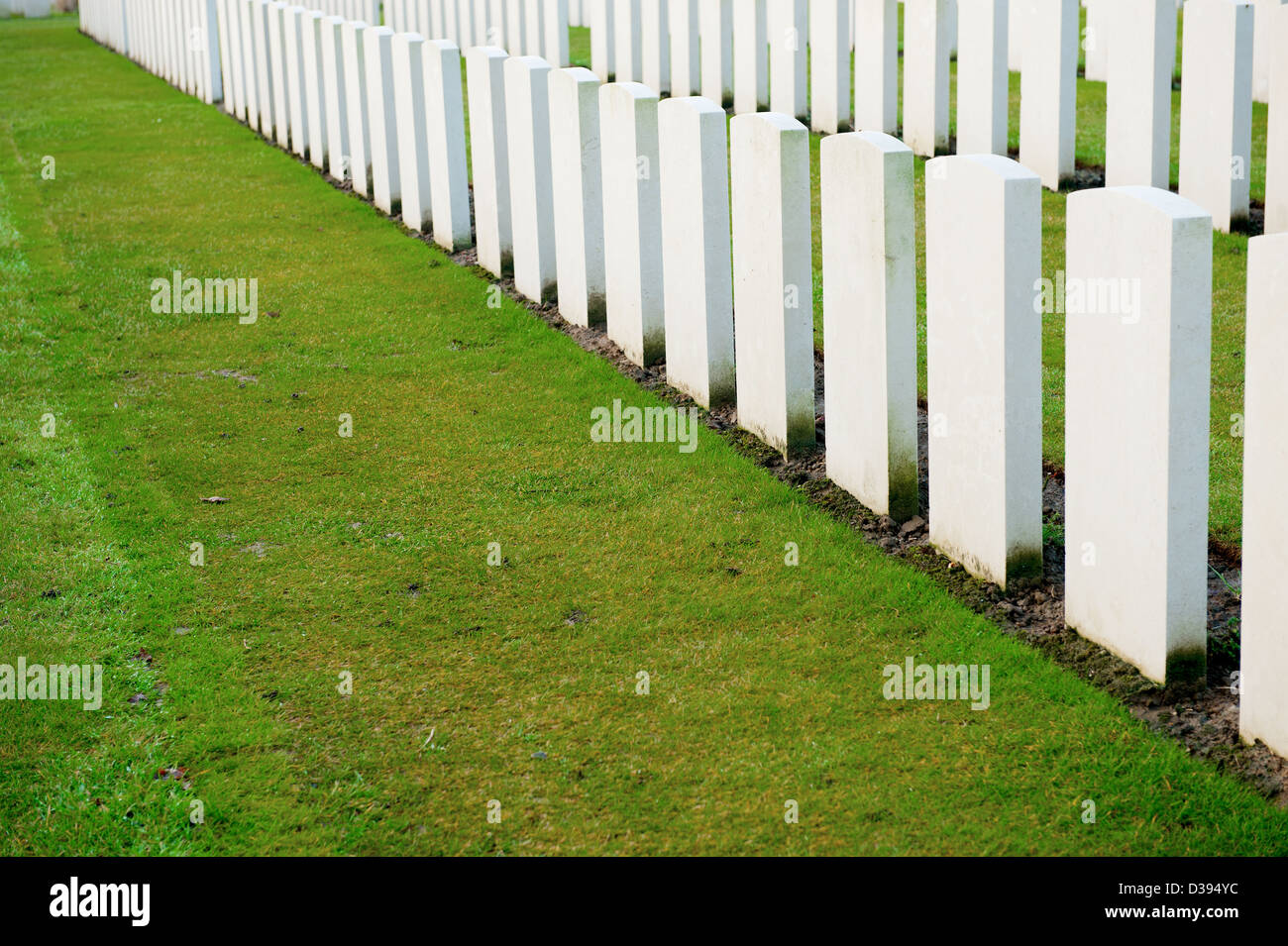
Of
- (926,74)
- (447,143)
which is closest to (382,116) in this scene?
(447,143)

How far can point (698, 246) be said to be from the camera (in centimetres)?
584

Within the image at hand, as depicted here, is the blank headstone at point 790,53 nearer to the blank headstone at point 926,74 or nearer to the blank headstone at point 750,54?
the blank headstone at point 750,54

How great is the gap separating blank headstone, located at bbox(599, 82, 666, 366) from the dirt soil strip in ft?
1.73

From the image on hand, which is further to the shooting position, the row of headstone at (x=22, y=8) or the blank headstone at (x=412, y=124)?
the row of headstone at (x=22, y=8)

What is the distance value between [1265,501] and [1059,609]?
94cm

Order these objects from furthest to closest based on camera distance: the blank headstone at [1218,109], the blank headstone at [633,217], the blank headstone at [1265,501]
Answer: the blank headstone at [1218,109] → the blank headstone at [633,217] → the blank headstone at [1265,501]

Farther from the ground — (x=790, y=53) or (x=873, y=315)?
(x=790, y=53)

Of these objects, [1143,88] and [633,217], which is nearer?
[633,217]

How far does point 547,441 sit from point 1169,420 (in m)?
2.77

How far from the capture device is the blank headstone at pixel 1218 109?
7.32m

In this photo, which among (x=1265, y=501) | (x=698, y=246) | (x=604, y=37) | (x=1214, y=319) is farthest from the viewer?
(x=604, y=37)

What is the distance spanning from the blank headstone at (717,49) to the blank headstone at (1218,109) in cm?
458

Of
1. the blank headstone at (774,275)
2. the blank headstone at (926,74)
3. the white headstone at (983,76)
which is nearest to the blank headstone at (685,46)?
the blank headstone at (926,74)

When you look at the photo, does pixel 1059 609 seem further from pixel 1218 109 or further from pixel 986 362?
pixel 1218 109
